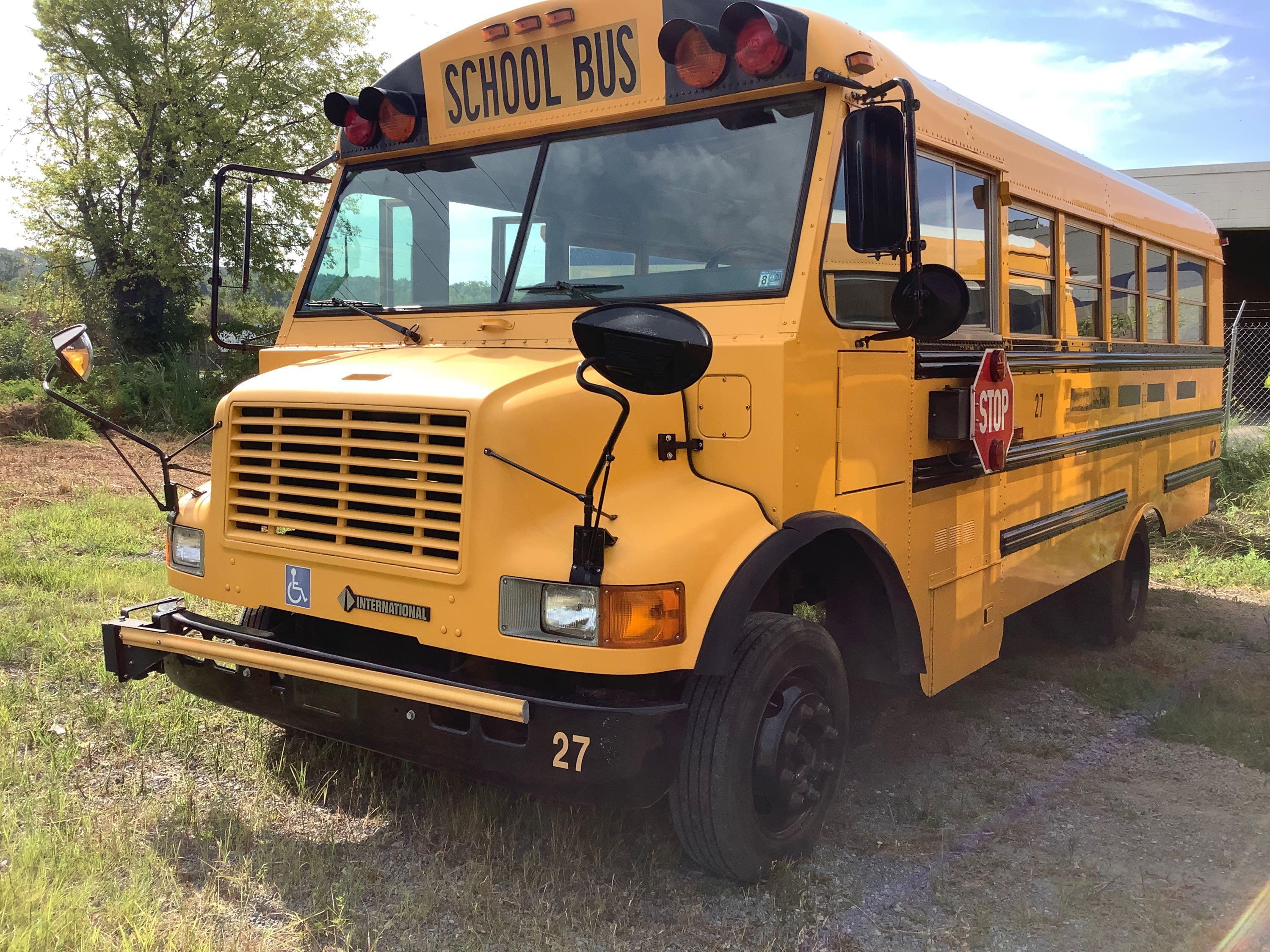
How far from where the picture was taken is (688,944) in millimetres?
2680

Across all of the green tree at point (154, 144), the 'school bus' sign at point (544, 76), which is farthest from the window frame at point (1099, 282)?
the green tree at point (154, 144)

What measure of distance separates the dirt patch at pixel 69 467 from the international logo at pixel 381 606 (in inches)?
252

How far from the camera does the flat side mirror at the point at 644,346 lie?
2340mm

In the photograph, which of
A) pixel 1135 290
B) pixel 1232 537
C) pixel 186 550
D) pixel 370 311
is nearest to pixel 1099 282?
pixel 1135 290

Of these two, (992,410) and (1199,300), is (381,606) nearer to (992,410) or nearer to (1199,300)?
(992,410)

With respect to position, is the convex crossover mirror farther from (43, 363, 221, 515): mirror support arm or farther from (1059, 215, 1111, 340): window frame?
(1059, 215, 1111, 340): window frame

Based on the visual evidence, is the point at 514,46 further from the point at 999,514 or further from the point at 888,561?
the point at 999,514

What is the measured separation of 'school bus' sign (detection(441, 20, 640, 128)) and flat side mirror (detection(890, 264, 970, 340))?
3.43ft

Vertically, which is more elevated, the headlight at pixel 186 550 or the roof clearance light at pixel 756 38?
the roof clearance light at pixel 756 38

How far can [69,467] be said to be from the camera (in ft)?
36.4

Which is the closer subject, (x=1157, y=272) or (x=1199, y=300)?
(x=1157, y=272)

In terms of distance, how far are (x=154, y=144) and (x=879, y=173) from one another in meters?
21.6

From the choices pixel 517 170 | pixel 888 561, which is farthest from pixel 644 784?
pixel 517 170

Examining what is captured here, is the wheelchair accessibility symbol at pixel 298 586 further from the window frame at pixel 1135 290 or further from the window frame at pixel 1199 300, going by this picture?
the window frame at pixel 1199 300
